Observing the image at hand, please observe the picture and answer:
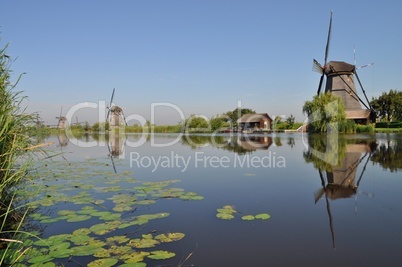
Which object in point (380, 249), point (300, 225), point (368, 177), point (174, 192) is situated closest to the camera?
point (380, 249)

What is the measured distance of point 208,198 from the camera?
527 centimetres

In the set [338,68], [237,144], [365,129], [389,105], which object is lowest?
[237,144]

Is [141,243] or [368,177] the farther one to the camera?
[368,177]

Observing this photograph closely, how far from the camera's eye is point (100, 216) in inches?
159

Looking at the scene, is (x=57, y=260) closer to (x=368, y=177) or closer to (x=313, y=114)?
(x=368, y=177)

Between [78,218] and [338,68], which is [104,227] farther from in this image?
[338,68]

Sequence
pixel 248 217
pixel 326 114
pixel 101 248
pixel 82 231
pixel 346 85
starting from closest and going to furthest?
pixel 101 248, pixel 82 231, pixel 248 217, pixel 326 114, pixel 346 85

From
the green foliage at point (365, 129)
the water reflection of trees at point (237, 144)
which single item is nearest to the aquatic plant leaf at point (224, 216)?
the water reflection of trees at point (237, 144)

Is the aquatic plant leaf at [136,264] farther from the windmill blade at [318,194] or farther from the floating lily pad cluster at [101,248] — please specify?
the windmill blade at [318,194]

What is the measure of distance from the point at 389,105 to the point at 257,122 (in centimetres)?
2365

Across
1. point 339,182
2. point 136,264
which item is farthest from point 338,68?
point 136,264

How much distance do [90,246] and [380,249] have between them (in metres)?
3.19

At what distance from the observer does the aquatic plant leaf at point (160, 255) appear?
2.76 metres

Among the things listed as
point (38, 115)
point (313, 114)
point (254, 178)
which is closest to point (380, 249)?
point (254, 178)
